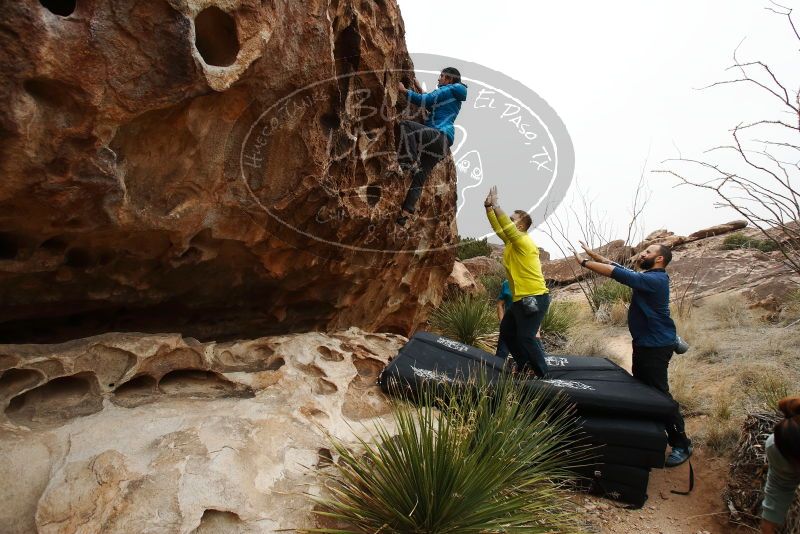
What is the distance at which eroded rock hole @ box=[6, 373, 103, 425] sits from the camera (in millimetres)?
2670

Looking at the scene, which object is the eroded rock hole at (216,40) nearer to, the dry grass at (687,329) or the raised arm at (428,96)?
the raised arm at (428,96)

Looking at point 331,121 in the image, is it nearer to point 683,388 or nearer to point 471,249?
point 683,388

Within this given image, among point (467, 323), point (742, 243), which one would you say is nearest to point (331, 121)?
point (467, 323)

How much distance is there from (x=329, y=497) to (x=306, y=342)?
1.94 meters

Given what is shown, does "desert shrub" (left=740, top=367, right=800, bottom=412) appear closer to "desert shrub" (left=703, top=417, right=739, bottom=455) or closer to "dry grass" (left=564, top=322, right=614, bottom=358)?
"desert shrub" (left=703, top=417, right=739, bottom=455)

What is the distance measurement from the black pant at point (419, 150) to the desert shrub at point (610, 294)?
6.54 m

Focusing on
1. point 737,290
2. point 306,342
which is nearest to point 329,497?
point 306,342

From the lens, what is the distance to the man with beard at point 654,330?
420 cm

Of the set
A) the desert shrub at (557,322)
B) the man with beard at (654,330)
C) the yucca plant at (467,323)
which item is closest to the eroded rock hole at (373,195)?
the man with beard at (654,330)

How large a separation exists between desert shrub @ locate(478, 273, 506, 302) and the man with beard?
6202mm

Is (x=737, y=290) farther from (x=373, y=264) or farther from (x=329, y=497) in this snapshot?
(x=329, y=497)

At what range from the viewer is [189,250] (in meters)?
3.63

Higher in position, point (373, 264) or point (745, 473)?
point (373, 264)

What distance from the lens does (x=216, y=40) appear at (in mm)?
2799
